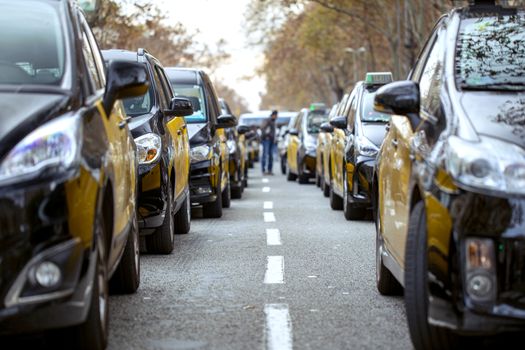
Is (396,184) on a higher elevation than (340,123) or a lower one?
higher

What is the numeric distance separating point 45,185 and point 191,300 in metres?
3.03

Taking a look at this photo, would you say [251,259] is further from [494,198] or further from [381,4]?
[381,4]

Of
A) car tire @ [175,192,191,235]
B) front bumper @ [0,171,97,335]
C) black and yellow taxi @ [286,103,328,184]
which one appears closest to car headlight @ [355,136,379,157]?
car tire @ [175,192,191,235]

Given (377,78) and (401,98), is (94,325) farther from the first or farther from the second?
(377,78)

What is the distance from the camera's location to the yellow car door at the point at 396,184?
6.51m

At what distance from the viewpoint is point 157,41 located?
67.6 metres

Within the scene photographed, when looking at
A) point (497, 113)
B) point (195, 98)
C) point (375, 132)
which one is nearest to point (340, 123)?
point (375, 132)

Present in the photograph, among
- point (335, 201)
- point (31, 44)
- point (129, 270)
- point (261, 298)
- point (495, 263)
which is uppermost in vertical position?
point (31, 44)

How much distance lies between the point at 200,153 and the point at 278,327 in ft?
27.8

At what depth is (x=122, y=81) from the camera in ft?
20.9

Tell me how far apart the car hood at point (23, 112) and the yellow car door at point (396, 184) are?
5.84 ft

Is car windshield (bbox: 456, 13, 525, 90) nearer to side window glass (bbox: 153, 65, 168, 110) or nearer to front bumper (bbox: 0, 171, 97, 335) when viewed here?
front bumper (bbox: 0, 171, 97, 335)

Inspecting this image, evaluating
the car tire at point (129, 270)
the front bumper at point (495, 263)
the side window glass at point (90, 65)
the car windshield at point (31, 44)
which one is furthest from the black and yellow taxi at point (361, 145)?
the front bumper at point (495, 263)

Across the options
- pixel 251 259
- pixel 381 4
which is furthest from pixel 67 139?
pixel 381 4
